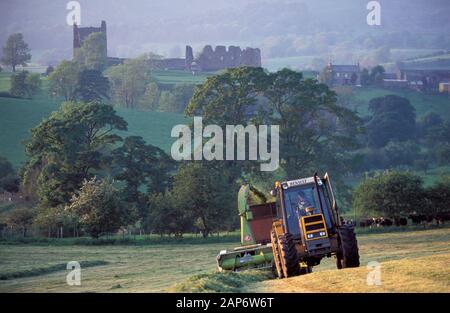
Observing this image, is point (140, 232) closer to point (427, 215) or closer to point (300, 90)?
point (427, 215)

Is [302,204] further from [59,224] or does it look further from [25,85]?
[25,85]

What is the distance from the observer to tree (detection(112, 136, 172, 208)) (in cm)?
7250

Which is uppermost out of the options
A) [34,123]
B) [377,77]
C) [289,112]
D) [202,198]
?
[377,77]

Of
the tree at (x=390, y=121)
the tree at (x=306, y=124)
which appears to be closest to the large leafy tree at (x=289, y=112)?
the tree at (x=306, y=124)

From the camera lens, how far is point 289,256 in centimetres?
2672

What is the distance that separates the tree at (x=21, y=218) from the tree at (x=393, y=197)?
21.7m

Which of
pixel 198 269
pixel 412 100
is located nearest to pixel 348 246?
pixel 198 269

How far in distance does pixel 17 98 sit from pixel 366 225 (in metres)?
73.9

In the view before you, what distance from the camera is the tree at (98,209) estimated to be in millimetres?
61406

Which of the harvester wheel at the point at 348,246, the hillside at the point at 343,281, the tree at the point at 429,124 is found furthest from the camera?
the tree at the point at 429,124

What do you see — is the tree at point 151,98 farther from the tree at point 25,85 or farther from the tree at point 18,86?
the tree at point 18,86

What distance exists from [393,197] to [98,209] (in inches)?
801

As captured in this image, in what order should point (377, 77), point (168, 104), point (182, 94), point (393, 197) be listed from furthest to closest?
point (377, 77) → point (182, 94) → point (168, 104) → point (393, 197)

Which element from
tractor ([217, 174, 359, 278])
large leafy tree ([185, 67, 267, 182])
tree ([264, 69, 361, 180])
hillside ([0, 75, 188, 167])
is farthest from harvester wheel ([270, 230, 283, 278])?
hillside ([0, 75, 188, 167])
